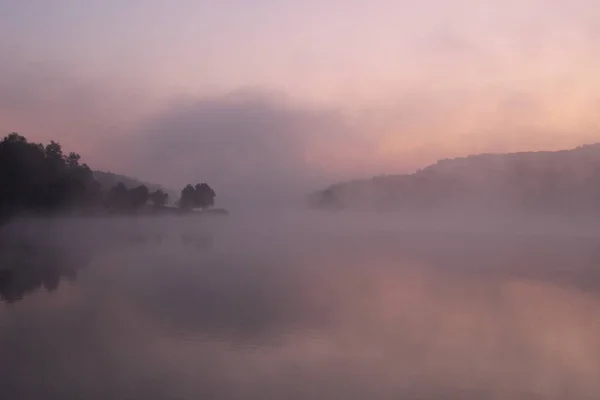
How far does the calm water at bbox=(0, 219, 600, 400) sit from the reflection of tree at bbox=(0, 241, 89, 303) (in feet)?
0.39

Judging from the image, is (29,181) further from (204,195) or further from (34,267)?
(204,195)

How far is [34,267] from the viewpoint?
27.1 metres

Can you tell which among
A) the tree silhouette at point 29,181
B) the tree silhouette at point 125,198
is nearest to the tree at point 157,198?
the tree silhouette at point 125,198

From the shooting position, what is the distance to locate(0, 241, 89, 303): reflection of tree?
21.0 metres

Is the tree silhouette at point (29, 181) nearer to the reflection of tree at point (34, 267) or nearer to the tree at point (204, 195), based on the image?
the reflection of tree at point (34, 267)

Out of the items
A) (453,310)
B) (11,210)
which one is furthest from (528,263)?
(11,210)

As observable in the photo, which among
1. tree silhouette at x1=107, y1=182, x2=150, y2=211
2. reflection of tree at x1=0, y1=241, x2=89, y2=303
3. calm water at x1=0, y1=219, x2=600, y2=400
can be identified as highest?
tree silhouette at x1=107, y1=182, x2=150, y2=211

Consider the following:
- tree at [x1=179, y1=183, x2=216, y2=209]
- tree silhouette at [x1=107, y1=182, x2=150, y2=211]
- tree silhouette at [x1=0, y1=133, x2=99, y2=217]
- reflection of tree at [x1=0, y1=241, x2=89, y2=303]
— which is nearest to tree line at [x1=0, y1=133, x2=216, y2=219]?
tree silhouette at [x1=0, y1=133, x2=99, y2=217]

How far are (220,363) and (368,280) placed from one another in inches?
553

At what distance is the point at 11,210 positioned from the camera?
48500 millimetres

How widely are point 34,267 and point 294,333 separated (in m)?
18.2

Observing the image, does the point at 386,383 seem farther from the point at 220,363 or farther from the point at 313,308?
the point at 313,308

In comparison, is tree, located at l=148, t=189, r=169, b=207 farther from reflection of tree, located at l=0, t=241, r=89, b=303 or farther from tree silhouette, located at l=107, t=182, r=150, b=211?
reflection of tree, located at l=0, t=241, r=89, b=303

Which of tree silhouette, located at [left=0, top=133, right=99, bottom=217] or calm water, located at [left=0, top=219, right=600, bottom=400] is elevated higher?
tree silhouette, located at [left=0, top=133, right=99, bottom=217]
